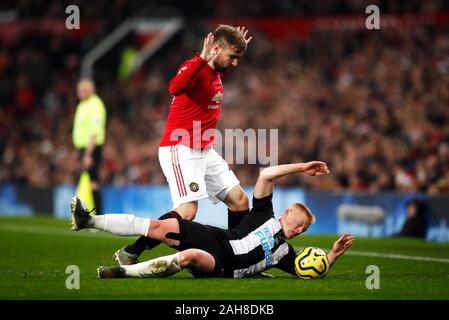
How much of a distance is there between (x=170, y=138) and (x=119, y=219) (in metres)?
1.82

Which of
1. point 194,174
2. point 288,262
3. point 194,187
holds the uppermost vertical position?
point 194,174

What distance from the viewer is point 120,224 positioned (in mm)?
8688

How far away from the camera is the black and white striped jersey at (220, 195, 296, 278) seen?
898 centimetres

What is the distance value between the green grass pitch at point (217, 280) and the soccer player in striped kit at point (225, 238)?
14 centimetres

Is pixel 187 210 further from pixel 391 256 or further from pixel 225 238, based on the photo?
Answer: pixel 391 256

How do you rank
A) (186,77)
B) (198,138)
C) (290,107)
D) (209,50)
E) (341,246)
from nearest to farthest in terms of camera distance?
(341,246)
(186,77)
(209,50)
(198,138)
(290,107)

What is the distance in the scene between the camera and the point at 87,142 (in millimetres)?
16734

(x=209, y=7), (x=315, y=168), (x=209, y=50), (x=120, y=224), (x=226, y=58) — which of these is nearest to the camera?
(x=120, y=224)

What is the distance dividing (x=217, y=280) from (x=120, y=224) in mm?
1100

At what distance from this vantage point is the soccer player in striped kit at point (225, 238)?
8672 millimetres

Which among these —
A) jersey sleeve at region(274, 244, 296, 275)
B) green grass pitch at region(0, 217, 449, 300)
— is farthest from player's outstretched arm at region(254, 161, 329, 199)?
green grass pitch at region(0, 217, 449, 300)

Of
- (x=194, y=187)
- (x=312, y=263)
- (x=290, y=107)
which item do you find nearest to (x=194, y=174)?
(x=194, y=187)

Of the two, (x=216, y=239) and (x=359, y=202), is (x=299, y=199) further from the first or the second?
(x=216, y=239)
